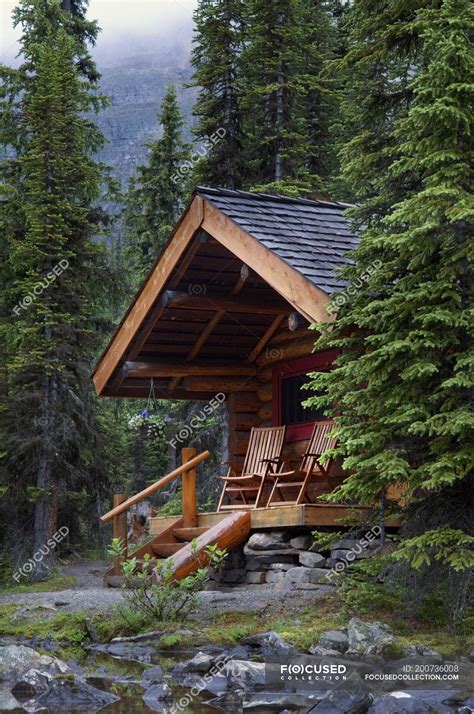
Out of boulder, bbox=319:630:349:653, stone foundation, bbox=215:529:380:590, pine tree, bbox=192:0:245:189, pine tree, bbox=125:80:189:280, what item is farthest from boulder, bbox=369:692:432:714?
pine tree, bbox=125:80:189:280

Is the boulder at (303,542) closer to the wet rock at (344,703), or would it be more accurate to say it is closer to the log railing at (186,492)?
the log railing at (186,492)

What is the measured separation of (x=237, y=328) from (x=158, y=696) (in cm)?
840

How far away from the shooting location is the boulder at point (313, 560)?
39.3ft

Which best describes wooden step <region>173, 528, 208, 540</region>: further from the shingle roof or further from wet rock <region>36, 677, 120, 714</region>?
wet rock <region>36, 677, 120, 714</region>

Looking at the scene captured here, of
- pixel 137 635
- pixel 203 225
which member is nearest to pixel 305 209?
pixel 203 225

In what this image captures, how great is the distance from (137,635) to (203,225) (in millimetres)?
5258

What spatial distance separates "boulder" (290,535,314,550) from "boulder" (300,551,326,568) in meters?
0.18

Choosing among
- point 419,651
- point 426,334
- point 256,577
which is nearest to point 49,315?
point 256,577

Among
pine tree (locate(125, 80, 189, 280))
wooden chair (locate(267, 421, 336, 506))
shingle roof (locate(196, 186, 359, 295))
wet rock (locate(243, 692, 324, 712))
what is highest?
pine tree (locate(125, 80, 189, 280))

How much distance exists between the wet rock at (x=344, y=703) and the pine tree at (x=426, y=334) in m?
1.71

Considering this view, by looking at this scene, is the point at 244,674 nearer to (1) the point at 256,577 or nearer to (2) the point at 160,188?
(1) the point at 256,577

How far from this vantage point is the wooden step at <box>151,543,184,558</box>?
1403 cm

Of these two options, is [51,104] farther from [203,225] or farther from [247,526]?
[247,526]

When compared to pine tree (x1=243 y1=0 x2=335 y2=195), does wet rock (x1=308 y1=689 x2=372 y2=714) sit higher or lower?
lower
